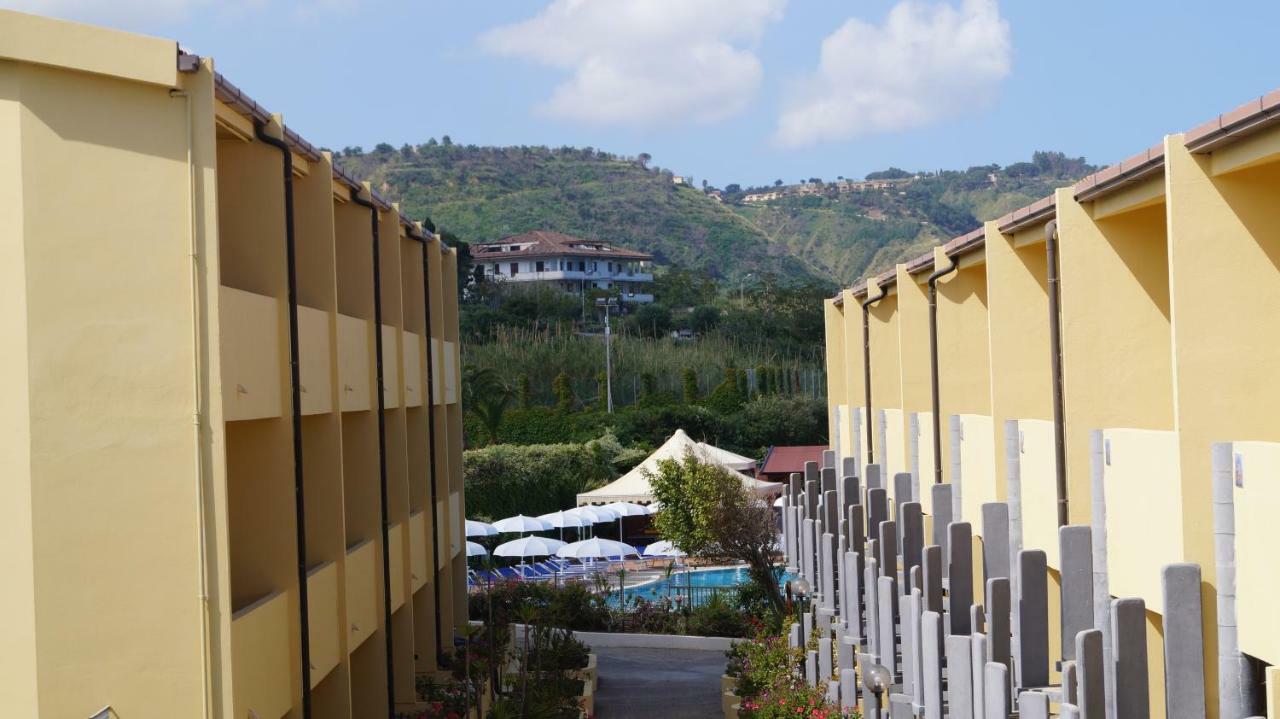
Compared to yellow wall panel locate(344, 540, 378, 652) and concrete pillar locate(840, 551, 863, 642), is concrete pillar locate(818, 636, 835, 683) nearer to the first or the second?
concrete pillar locate(840, 551, 863, 642)

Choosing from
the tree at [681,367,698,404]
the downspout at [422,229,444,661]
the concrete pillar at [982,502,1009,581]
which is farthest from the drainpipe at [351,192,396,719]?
the tree at [681,367,698,404]

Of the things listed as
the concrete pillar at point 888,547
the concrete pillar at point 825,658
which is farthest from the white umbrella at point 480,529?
the concrete pillar at point 888,547

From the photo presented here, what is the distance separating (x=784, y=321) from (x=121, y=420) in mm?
75057

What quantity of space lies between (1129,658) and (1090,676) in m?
0.25

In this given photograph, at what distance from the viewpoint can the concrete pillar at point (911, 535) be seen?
564 inches

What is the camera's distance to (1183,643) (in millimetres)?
7965

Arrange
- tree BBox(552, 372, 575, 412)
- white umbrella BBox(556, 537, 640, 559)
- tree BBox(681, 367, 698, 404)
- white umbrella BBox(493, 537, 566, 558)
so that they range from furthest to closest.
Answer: tree BBox(681, 367, 698, 404) → tree BBox(552, 372, 575, 412) → white umbrella BBox(493, 537, 566, 558) → white umbrella BBox(556, 537, 640, 559)

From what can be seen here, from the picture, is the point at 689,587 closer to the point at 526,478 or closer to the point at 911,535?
the point at 526,478

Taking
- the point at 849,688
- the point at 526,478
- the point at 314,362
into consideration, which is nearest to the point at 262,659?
the point at 314,362

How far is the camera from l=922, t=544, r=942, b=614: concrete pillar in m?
12.5

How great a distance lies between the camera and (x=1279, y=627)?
7.22 meters

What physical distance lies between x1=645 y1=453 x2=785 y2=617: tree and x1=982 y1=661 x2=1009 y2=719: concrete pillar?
19621 mm

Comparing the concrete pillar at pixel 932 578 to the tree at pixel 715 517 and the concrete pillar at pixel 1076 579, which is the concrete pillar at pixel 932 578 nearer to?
the concrete pillar at pixel 1076 579

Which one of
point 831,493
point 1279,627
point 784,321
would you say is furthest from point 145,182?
point 784,321
